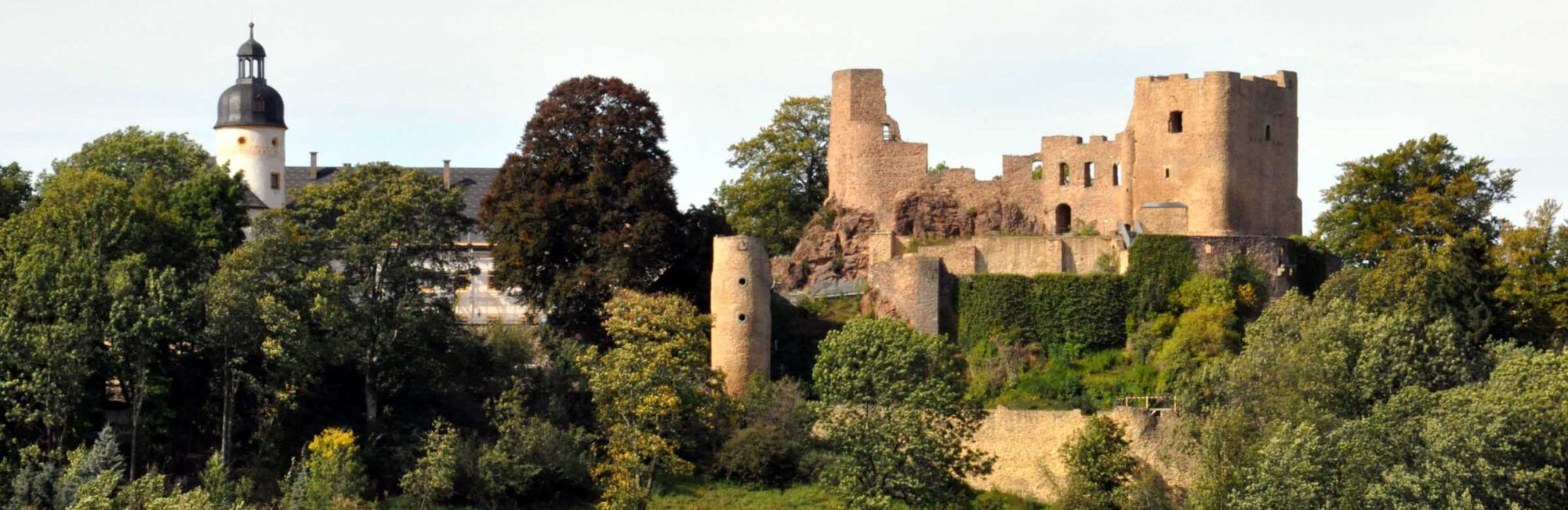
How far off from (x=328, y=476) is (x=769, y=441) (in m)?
7.96

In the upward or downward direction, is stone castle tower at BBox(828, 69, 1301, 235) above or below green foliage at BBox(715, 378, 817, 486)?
above

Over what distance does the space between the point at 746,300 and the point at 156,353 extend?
1099 centimetres

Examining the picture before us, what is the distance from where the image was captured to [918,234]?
208 feet

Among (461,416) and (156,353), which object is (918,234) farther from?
(156,353)

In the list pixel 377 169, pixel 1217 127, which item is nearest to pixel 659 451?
pixel 377 169

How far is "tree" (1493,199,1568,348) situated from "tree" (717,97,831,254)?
16.1 meters

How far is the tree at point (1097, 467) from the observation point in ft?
178

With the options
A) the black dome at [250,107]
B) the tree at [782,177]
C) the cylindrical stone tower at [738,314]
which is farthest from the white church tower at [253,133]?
the cylindrical stone tower at [738,314]

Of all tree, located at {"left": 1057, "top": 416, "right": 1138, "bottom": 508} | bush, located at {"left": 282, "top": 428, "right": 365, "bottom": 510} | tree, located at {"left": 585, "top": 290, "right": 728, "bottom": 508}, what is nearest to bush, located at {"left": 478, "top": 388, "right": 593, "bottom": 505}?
tree, located at {"left": 585, "top": 290, "right": 728, "bottom": 508}

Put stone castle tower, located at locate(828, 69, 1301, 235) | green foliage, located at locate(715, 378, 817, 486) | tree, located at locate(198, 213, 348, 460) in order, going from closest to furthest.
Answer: tree, located at locate(198, 213, 348, 460) → green foliage, located at locate(715, 378, 817, 486) → stone castle tower, located at locate(828, 69, 1301, 235)

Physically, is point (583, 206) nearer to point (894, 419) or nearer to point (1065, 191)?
point (894, 419)

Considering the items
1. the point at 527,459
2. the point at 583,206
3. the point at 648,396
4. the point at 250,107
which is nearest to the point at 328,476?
the point at 527,459

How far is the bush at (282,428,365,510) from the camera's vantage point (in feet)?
175

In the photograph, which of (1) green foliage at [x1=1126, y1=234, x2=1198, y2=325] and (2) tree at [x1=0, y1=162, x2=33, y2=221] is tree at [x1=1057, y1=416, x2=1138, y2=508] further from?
(2) tree at [x1=0, y1=162, x2=33, y2=221]
